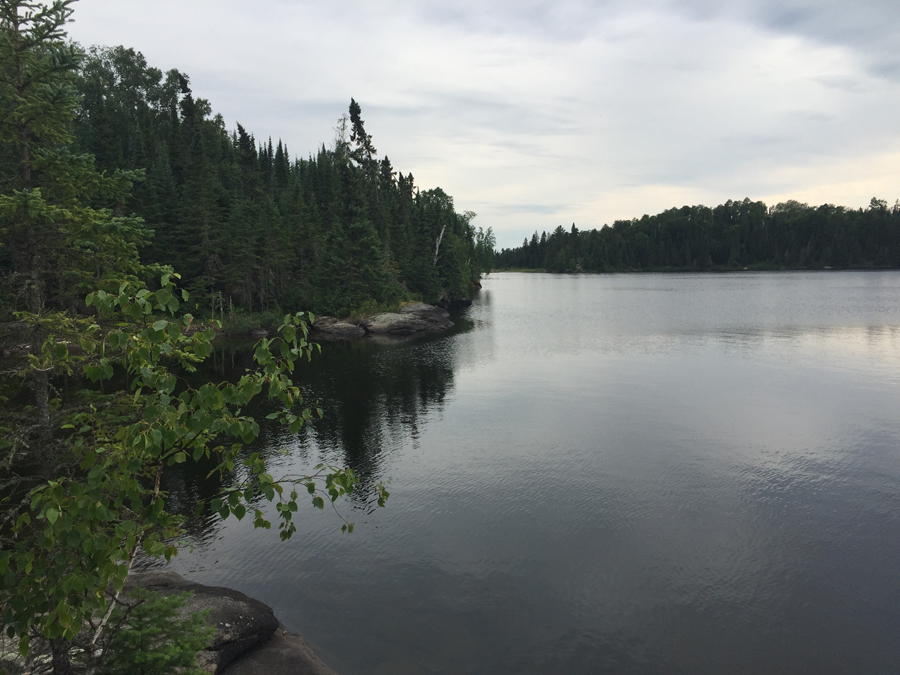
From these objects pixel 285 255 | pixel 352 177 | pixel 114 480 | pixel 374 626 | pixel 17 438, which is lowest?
pixel 374 626

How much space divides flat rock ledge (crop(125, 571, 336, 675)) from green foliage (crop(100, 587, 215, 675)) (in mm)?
1831

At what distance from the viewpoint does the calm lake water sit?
1273 centimetres

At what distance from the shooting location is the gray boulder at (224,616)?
36.3 ft

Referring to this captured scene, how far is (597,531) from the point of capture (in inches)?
685

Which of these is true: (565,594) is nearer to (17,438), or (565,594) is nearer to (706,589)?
(706,589)

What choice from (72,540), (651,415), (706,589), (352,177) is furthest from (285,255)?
(72,540)

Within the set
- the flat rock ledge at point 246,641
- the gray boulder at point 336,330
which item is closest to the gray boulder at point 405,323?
the gray boulder at point 336,330

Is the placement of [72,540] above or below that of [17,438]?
above

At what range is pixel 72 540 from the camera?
478cm

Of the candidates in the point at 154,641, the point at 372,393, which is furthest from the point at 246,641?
the point at 372,393

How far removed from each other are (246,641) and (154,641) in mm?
3596

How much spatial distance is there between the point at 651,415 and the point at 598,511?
11.8 meters

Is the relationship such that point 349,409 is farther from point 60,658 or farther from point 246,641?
point 60,658

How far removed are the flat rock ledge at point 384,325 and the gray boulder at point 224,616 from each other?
47.4m
